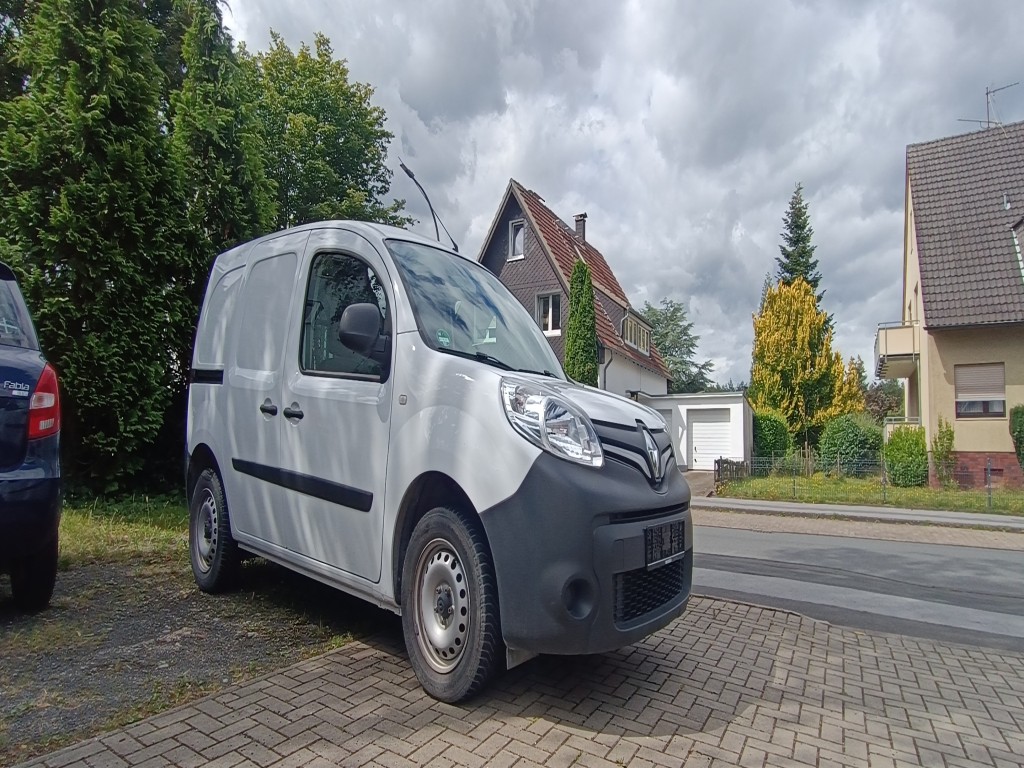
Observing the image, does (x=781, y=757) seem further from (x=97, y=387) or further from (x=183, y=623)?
(x=97, y=387)

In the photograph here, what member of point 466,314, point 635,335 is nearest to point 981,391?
point 635,335

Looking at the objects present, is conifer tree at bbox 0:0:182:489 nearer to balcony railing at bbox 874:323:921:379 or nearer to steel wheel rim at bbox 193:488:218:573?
steel wheel rim at bbox 193:488:218:573

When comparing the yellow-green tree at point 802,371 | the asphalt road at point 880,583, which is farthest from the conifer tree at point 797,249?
→ the asphalt road at point 880,583

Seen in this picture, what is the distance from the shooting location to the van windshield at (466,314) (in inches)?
145

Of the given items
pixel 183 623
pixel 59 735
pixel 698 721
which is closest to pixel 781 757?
pixel 698 721

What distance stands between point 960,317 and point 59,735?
22783 millimetres

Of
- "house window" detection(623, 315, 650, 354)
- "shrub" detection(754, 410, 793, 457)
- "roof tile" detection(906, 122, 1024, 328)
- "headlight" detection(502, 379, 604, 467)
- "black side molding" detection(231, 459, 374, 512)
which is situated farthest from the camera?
"house window" detection(623, 315, 650, 354)

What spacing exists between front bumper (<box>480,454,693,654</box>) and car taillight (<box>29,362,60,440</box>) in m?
2.80

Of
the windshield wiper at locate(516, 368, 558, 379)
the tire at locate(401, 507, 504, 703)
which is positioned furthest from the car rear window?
the windshield wiper at locate(516, 368, 558, 379)

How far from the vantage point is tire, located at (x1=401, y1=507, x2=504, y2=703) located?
3.03 metres

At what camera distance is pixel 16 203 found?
7.64m

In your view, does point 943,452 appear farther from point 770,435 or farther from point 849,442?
point 770,435

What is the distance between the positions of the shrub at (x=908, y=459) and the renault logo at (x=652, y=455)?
1852cm

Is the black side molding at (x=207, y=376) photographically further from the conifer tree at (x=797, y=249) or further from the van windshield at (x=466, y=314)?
the conifer tree at (x=797, y=249)
